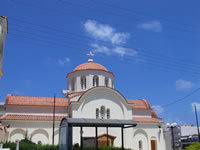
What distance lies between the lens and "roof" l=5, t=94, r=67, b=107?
29636 mm

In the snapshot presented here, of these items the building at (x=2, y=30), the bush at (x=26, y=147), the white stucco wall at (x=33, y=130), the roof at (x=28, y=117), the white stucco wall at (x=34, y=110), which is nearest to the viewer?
the building at (x=2, y=30)

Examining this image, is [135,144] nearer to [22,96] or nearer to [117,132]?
[117,132]

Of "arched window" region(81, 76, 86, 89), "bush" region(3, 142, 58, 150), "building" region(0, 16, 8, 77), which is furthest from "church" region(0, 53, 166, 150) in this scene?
"building" region(0, 16, 8, 77)

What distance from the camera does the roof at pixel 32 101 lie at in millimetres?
29636

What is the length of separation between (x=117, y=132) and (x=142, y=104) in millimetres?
6660

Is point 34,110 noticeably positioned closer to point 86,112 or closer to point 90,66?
point 86,112

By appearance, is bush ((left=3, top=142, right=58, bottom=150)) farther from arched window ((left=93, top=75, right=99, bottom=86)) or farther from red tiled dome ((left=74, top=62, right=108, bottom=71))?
red tiled dome ((left=74, top=62, right=108, bottom=71))

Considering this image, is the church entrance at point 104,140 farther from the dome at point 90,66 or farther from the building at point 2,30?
the building at point 2,30

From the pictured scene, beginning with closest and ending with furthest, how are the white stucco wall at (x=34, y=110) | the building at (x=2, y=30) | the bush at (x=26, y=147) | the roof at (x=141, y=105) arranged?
the building at (x=2, y=30) → the bush at (x=26, y=147) → the white stucco wall at (x=34, y=110) → the roof at (x=141, y=105)

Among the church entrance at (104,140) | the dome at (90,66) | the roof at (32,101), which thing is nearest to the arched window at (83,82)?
the dome at (90,66)

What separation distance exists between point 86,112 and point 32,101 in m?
6.96

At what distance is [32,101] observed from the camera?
30.4 meters

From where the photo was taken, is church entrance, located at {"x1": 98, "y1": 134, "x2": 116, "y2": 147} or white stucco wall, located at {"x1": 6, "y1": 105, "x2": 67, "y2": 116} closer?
church entrance, located at {"x1": 98, "y1": 134, "x2": 116, "y2": 147}

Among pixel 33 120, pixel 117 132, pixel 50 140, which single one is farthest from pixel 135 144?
pixel 33 120
